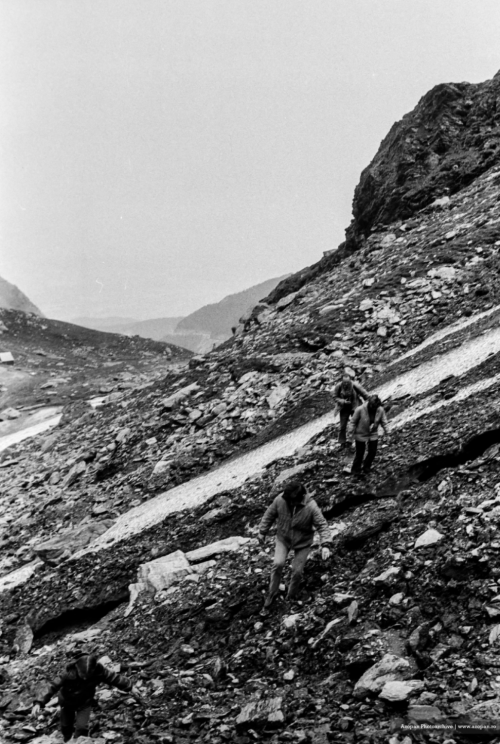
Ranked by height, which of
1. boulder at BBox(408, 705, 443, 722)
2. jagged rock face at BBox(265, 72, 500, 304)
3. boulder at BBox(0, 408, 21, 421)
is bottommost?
boulder at BBox(408, 705, 443, 722)

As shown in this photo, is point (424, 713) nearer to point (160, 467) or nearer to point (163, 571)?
point (163, 571)

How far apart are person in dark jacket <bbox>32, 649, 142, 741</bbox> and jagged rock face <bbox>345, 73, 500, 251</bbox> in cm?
3583

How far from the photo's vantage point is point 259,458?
16453 mm

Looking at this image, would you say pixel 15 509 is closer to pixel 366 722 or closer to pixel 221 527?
pixel 221 527

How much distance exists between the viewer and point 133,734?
709 centimetres

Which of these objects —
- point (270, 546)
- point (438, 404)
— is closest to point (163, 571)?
point (270, 546)

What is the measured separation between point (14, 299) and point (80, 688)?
161217 millimetres

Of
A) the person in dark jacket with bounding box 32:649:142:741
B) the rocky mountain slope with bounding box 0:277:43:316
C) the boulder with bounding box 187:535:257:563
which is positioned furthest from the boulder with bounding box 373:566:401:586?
the rocky mountain slope with bounding box 0:277:43:316

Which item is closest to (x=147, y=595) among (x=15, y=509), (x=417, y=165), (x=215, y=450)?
(x=215, y=450)

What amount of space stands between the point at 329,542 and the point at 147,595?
355 centimetres

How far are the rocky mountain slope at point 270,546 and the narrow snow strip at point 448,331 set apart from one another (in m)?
0.16

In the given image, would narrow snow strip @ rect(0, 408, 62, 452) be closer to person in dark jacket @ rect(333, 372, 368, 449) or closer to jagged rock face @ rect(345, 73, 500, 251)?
jagged rock face @ rect(345, 73, 500, 251)

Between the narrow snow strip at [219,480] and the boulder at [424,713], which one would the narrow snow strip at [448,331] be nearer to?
the narrow snow strip at [219,480]

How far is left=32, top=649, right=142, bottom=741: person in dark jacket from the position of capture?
7.03m
